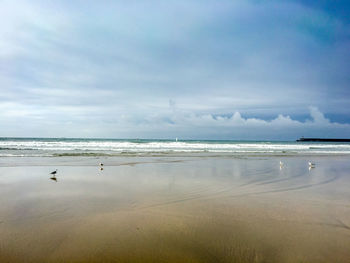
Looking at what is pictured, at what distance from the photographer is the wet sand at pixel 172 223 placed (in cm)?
369

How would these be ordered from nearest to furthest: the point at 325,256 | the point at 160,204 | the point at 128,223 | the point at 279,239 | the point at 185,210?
the point at 325,256
the point at 279,239
the point at 128,223
the point at 185,210
the point at 160,204

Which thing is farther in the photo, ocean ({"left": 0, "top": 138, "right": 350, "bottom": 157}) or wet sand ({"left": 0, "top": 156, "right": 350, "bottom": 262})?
ocean ({"left": 0, "top": 138, "right": 350, "bottom": 157})

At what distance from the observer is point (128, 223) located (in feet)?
16.0

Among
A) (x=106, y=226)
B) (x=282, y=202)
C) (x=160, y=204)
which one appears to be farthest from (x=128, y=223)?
(x=282, y=202)

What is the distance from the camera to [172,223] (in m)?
4.89

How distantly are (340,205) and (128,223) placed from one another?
550 cm

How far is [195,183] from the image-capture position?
9.12m

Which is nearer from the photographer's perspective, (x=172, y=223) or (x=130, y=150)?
(x=172, y=223)

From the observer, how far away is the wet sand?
369 centimetres

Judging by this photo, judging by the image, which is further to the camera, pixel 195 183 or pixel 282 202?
pixel 195 183

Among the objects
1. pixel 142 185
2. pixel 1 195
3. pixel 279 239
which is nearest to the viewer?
pixel 279 239

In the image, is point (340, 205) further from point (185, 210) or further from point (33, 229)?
point (33, 229)

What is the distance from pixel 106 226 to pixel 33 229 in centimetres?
135

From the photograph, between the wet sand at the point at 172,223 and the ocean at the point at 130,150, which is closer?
the wet sand at the point at 172,223
